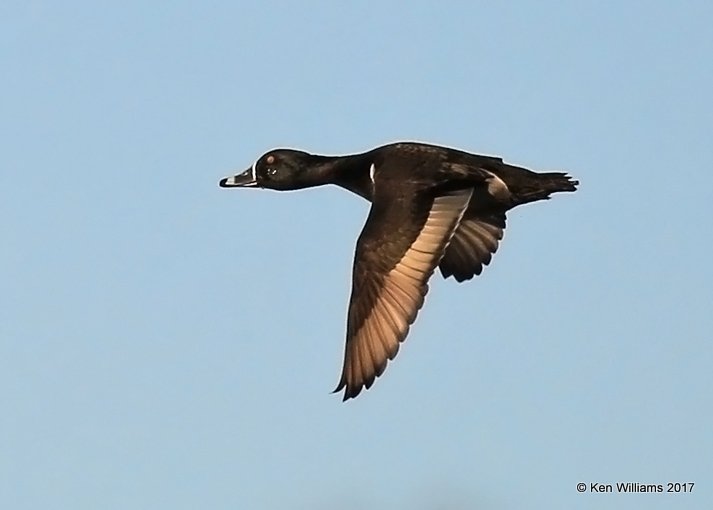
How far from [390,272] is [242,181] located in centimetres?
437

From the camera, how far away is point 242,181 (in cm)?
2731

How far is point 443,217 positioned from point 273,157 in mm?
3880

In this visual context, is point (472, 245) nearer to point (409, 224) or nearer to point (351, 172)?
point (351, 172)

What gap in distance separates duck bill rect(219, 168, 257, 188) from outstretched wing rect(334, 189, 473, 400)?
10.8ft

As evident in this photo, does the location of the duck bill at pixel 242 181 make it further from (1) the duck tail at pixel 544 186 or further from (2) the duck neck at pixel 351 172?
(1) the duck tail at pixel 544 186

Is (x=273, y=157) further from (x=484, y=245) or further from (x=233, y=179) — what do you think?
(x=484, y=245)

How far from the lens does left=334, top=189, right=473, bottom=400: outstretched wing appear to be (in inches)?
903

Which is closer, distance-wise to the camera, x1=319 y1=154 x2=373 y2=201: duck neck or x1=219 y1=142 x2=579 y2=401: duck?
x1=219 y1=142 x2=579 y2=401: duck

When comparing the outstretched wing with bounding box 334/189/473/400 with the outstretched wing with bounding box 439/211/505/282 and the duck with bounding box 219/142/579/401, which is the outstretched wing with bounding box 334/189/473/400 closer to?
the duck with bounding box 219/142/579/401

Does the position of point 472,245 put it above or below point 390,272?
above

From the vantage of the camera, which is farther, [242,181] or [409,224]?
[242,181]

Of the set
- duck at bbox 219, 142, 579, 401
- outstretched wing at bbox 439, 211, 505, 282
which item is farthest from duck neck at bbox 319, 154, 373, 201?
outstretched wing at bbox 439, 211, 505, 282

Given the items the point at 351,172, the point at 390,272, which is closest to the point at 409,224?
the point at 390,272

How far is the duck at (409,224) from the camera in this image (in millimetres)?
23091
